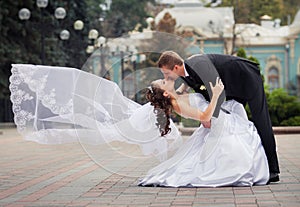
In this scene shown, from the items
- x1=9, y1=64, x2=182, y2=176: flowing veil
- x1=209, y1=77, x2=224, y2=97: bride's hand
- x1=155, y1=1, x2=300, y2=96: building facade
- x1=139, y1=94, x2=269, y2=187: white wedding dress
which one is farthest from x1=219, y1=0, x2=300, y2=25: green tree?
x1=209, y1=77, x2=224, y2=97: bride's hand

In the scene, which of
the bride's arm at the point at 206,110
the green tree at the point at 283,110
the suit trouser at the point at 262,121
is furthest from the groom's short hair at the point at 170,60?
the green tree at the point at 283,110

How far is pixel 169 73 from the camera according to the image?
9.38 metres

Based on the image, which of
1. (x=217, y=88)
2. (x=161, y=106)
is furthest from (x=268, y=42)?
(x=161, y=106)

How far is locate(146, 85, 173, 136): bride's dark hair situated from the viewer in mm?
9281

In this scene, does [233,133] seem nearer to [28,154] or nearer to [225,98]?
[225,98]

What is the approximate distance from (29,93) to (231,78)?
2.47 meters

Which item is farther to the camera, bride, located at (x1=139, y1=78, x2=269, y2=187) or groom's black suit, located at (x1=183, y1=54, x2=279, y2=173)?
groom's black suit, located at (x1=183, y1=54, x2=279, y2=173)

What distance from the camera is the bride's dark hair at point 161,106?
9.28m

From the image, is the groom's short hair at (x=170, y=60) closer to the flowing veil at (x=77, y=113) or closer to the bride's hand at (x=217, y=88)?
the bride's hand at (x=217, y=88)

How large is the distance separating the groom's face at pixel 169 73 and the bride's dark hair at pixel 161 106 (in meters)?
0.18

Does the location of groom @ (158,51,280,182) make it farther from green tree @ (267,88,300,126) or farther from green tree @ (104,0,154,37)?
green tree @ (104,0,154,37)

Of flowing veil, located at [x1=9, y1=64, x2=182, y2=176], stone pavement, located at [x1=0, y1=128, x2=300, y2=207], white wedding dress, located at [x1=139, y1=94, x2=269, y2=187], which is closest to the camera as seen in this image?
stone pavement, located at [x1=0, y1=128, x2=300, y2=207]

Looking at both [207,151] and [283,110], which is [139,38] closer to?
[207,151]

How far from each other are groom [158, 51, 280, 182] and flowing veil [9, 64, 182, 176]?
69 cm
